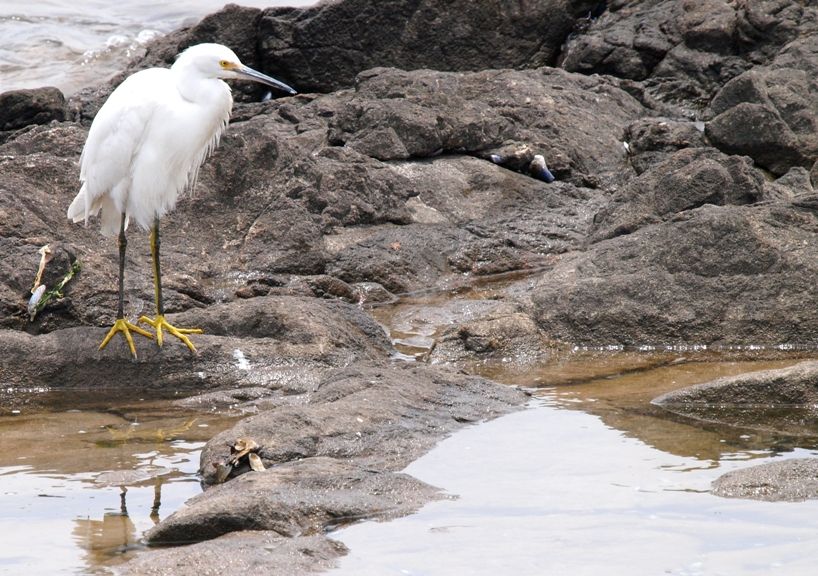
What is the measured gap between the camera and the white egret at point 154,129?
643 cm

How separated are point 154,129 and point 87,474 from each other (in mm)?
2339

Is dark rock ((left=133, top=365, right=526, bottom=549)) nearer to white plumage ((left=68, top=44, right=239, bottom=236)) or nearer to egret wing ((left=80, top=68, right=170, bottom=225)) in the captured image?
white plumage ((left=68, top=44, right=239, bottom=236))

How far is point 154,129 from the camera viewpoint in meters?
6.45

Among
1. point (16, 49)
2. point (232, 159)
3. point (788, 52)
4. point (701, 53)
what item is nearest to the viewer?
point (232, 159)

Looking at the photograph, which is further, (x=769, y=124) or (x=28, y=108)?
(x=28, y=108)

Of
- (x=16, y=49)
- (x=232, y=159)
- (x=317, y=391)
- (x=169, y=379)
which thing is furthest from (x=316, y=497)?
(x=16, y=49)

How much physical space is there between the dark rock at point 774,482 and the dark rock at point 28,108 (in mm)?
8555

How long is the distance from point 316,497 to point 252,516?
0.27m

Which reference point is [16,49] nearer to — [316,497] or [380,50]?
[380,50]

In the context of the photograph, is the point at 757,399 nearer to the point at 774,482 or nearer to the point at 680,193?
the point at 774,482

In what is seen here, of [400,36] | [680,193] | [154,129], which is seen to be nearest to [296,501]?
[154,129]

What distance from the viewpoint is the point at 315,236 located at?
26.6 ft

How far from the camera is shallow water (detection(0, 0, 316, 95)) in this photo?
1847 cm

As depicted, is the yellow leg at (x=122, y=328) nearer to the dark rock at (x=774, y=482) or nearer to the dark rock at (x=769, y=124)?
the dark rock at (x=774, y=482)
